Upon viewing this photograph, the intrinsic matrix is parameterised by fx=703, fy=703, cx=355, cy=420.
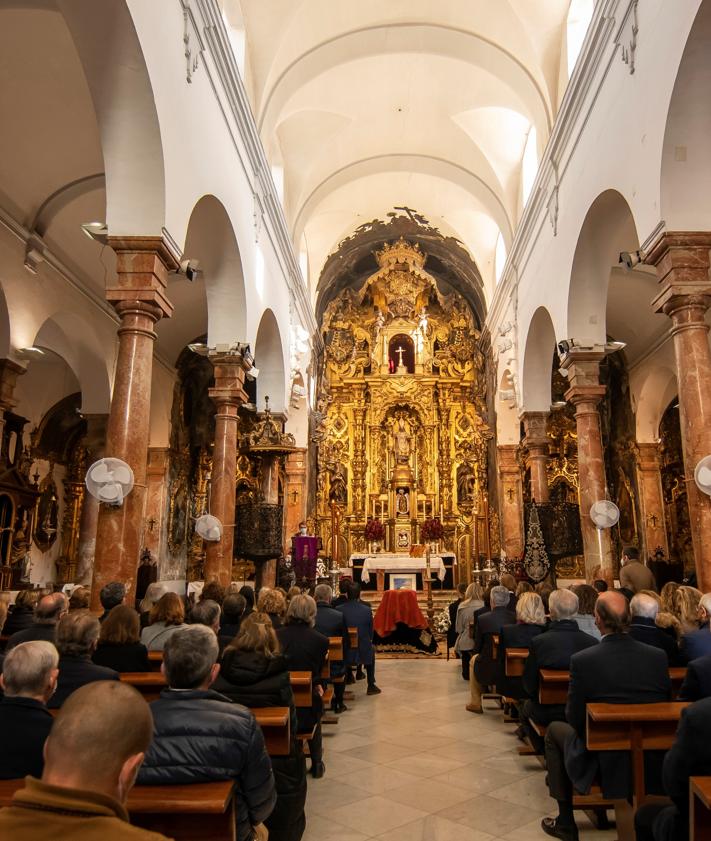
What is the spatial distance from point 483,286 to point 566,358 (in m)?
9.60

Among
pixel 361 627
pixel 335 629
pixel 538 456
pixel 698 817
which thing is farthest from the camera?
pixel 538 456

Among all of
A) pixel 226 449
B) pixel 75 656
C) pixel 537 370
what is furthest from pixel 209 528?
pixel 537 370

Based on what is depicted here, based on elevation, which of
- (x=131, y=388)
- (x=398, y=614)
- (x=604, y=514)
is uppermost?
(x=131, y=388)

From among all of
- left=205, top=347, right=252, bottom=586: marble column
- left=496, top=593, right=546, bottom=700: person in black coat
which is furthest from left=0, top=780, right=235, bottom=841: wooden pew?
left=205, top=347, right=252, bottom=586: marble column

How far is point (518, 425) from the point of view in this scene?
1912 cm

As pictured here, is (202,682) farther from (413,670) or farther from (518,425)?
(518,425)

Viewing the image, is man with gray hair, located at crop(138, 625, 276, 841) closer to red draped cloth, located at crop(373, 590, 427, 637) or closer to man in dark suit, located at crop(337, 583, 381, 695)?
man in dark suit, located at crop(337, 583, 381, 695)

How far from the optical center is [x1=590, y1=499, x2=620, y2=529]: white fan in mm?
10773

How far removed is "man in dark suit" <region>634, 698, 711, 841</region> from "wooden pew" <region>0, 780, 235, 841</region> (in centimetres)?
176

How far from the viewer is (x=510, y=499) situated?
1920 centimetres

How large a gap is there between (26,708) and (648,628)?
3.86m

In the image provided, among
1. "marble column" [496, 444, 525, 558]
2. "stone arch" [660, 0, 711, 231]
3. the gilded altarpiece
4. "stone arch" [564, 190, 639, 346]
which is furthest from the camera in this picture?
the gilded altarpiece

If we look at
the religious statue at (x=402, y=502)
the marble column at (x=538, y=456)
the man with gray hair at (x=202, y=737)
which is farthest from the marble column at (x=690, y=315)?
the religious statue at (x=402, y=502)

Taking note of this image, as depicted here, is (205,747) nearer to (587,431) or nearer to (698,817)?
(698,817)
